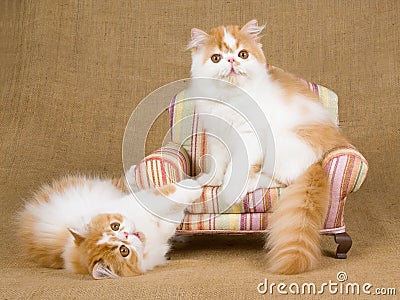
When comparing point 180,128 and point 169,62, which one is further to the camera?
point 169,62

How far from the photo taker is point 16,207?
327 centimetres

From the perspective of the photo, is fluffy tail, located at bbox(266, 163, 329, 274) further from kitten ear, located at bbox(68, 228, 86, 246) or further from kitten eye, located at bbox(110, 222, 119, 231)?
kitten ear, located at bbox(68, 228, 86, 246)

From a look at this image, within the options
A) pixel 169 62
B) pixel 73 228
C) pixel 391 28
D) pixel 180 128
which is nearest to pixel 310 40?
pixel 391 28

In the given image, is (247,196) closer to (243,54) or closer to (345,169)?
(345,169)

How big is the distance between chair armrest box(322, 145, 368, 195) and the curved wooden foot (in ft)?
0.52

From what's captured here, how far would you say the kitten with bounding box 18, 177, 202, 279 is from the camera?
94.3 inches

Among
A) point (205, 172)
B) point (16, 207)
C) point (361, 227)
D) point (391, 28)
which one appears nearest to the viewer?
point (205, 172)

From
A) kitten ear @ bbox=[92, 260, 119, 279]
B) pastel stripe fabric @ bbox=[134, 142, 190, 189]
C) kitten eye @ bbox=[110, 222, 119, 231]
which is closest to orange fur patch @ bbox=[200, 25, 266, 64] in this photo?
pastel stripe fabric @ bbox=[134, 142, 190, 189]

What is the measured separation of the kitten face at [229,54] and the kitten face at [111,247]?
610mm

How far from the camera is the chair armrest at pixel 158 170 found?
8.71 feet

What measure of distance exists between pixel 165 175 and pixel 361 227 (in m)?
0.89

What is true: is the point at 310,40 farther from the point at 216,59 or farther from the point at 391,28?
the point at 216,59

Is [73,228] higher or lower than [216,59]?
lower

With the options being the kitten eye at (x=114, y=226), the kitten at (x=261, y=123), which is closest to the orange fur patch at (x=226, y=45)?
the kitten at (x=261, y=123)
